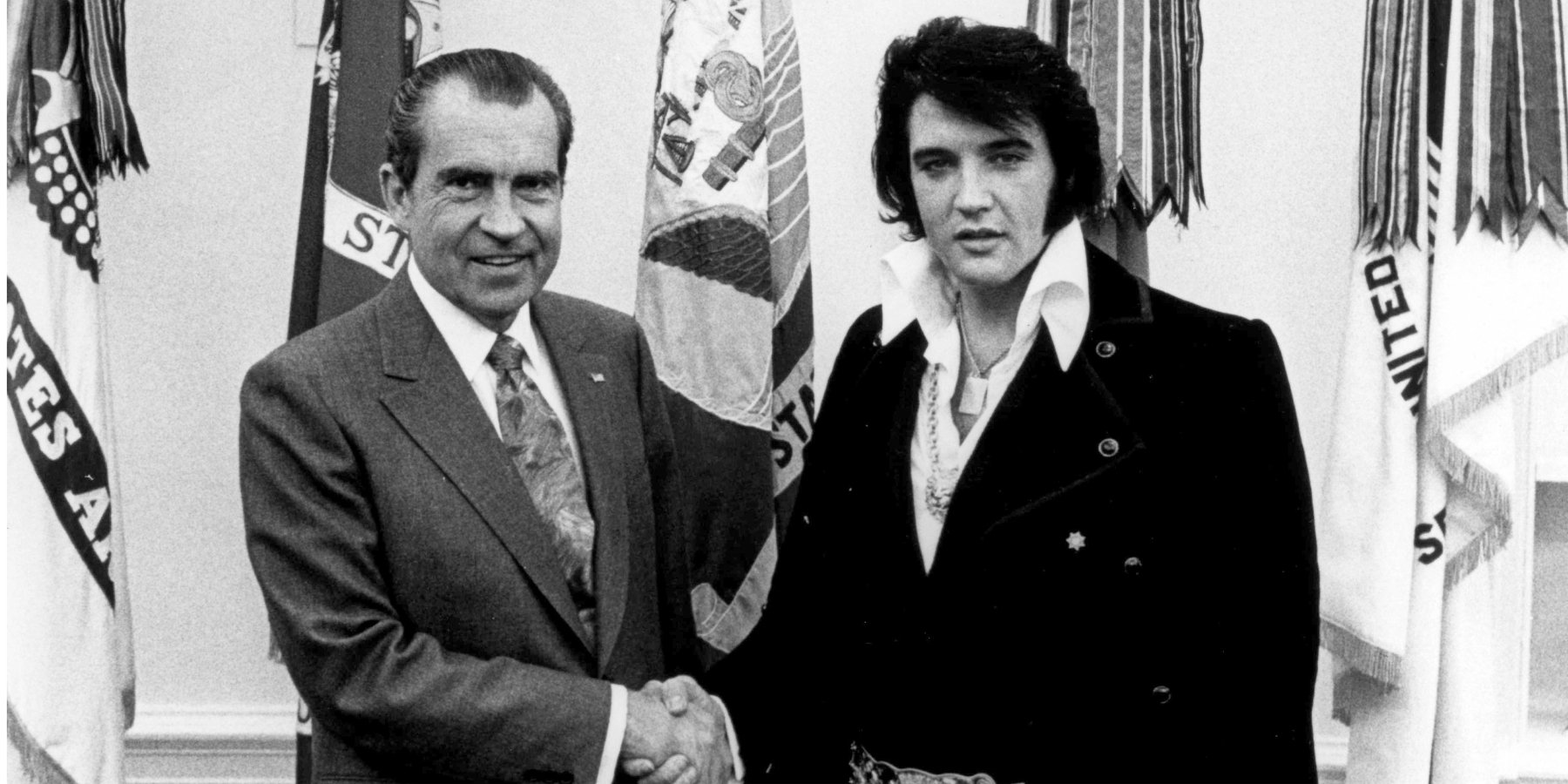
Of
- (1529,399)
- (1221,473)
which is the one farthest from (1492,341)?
(1221,473)

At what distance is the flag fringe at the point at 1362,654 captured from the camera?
7.59ft

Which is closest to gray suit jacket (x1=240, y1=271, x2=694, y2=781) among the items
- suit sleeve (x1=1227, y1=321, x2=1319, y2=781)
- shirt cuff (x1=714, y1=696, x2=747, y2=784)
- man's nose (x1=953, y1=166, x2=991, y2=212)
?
shirt cuff (x1=714, y1=696, x2=747, y2=784)

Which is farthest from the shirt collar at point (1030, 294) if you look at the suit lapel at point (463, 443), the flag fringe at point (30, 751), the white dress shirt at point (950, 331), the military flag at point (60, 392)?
the flag fringe at point (30, 751)

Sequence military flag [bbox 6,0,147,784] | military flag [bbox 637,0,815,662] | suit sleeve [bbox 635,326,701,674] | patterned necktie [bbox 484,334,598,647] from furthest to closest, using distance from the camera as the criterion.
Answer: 1. military flag [bbox 637,0,815,662]
2. military flag [bbox 6,0,147,784]
3. suit sleeve [bbox 635,326,701,674]
4. patterned necktie [bbox 484,334,598,647]

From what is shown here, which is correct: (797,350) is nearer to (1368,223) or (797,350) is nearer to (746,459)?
(746,459)

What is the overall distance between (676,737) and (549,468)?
0.37 m

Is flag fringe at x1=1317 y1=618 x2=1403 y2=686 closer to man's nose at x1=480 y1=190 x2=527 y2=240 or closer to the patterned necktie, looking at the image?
the patterned necktie

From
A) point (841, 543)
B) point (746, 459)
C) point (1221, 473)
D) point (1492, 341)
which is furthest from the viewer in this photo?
point (746, 459)

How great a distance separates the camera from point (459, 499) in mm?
1689

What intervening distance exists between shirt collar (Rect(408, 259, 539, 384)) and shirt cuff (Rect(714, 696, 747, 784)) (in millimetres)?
582

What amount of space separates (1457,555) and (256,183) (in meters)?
2.34

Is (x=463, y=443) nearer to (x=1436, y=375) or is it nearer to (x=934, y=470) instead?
(x=934, y=470)

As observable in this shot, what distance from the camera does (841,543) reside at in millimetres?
1907

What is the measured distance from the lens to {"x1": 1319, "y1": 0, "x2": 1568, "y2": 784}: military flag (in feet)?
7.42
